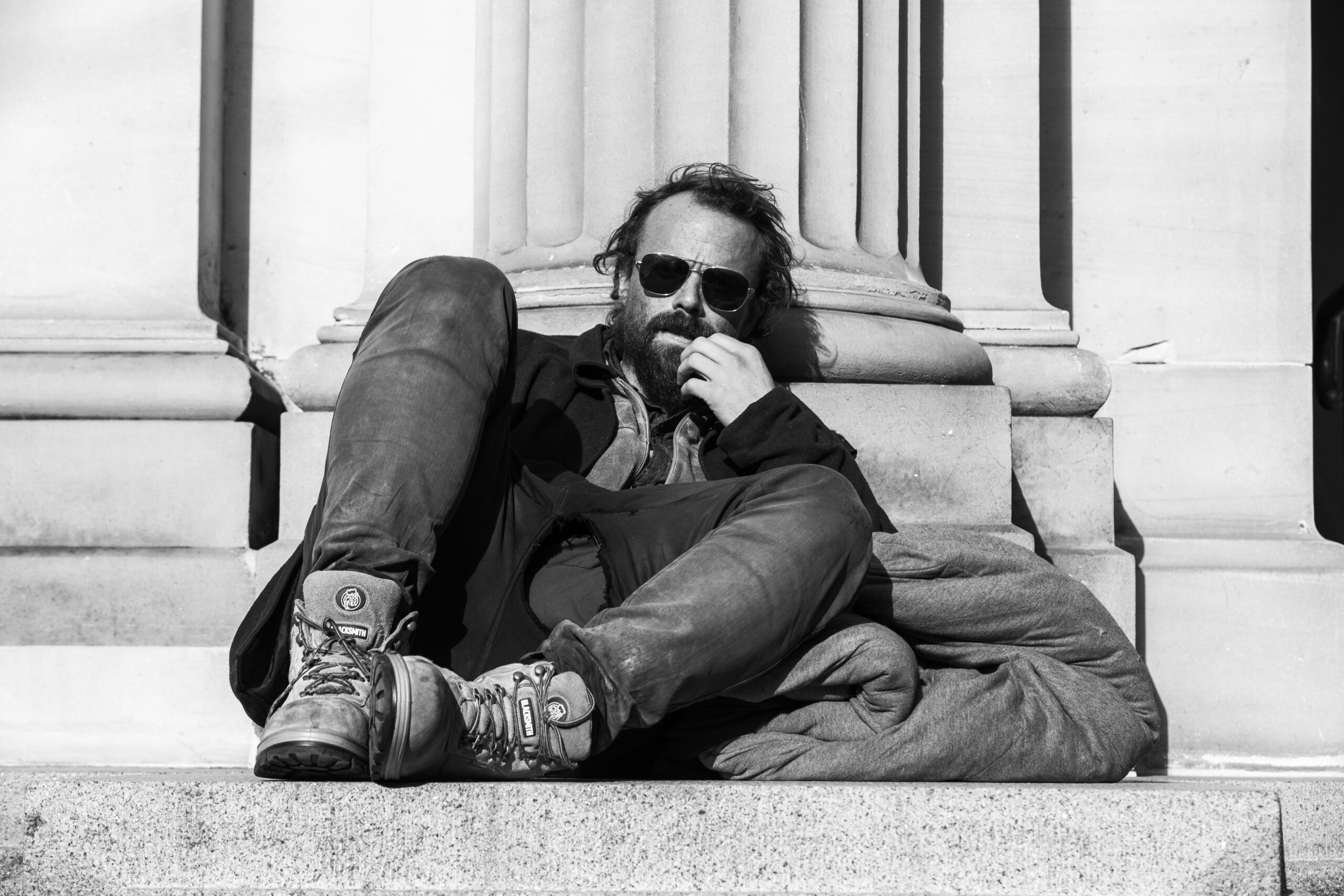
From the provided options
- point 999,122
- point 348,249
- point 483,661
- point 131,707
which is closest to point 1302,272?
point 999,122

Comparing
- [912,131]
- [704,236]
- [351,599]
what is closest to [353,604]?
[351,599]

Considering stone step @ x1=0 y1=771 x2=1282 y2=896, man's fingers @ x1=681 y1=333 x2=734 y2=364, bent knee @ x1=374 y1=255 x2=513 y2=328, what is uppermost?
bent knee @ x1=374 y1=255 x2=513 y2=328

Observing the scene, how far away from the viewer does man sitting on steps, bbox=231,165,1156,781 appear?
6.73ft

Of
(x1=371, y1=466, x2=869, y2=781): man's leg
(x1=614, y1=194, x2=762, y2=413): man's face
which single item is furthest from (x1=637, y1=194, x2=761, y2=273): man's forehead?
(x1=371, y1=466, x2=869, y2=781): man's leg

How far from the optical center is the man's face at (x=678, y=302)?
3.41 m

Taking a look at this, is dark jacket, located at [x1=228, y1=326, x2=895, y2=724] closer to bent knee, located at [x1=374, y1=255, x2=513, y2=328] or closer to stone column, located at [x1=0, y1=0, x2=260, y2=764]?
bent knee, located at [x1=374, y1=255, x2=513, y2=328]

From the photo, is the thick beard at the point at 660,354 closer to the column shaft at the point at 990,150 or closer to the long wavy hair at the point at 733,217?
the long wavy hair at the point at 733,217

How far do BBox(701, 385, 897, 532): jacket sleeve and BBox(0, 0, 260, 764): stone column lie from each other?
1334 millimetres

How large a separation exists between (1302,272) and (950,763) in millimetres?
2768

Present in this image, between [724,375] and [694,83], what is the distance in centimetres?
96

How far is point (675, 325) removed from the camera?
342 cm

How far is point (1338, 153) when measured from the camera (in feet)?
22.0

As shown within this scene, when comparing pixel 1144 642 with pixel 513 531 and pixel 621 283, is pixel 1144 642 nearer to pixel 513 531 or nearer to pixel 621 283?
pixel 621 283

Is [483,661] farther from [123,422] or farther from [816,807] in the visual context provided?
[123,422]
